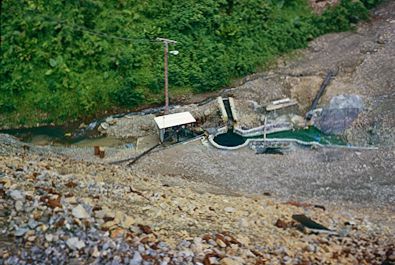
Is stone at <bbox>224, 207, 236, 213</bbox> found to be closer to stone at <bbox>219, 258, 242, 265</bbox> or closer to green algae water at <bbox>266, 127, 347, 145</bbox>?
stone at <bbox>219, 258, 242, 265</bbox>

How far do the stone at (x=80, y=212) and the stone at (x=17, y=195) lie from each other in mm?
1504

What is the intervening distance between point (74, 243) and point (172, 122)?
12.8 meters

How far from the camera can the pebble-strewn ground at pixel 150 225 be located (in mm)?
12703

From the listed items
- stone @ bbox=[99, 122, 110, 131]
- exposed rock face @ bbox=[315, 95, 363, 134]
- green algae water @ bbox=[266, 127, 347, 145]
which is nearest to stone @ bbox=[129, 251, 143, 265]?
green algae water @ bbox=[266, 127, 347, 145]

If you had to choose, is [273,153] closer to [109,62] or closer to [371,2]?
[109,62]

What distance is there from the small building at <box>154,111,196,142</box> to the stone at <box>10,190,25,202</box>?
10746 mm

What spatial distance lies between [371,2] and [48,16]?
66.1ft

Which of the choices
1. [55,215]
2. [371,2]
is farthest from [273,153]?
[371,2]

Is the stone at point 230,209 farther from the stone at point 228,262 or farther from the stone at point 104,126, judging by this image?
the stone at point 104,126

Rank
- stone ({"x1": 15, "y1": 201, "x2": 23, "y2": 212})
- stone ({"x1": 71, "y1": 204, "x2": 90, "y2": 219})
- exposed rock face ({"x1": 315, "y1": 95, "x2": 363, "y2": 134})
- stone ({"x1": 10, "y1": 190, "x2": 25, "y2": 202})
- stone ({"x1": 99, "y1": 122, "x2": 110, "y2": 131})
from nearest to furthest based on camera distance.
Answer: stone ({"x1": 71, "y1": 204, "x2": 90, "y2": 219}) → stone ({"x1": 15, "y1": 201, "x2": 23, "y2": 212}) → stone ({"x1": 10, "y1": 190, "x2": 25, "y2": 202}) → exposed rock face ({"x1": 315, "y1": 95, "x2": 363, "y2": 134}) → stone ({"x1": 99, "y1": 122, "x2": 110, "y2": 131})

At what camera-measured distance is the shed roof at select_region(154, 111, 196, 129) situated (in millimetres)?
24812

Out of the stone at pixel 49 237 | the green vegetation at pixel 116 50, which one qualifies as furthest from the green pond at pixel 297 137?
the stone at pixel 49 237

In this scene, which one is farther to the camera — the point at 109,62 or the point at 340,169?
the point at 109,62

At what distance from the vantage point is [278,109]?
27.8 m
